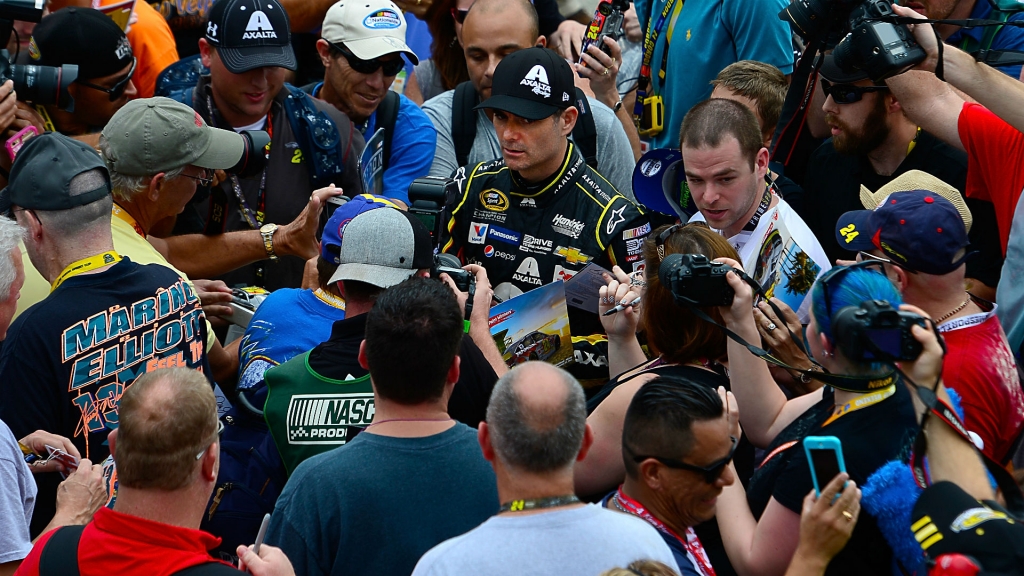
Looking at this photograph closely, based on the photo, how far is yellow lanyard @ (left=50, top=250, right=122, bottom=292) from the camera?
352cm

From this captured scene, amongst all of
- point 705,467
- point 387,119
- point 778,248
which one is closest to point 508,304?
point 778,248

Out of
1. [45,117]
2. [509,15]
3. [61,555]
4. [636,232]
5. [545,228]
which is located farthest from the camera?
[509,15]

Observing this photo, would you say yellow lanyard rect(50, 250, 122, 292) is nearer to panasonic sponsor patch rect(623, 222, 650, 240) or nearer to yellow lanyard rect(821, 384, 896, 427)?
panasonic sponsor patch rect(623, 222, 650, 240)

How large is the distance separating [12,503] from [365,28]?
347cm

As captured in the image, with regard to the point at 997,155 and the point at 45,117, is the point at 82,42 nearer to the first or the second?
the point at 45,117

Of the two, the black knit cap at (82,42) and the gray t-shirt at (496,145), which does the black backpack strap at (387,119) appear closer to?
the gray t-shirt at (496,145)

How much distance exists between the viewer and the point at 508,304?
153 inches

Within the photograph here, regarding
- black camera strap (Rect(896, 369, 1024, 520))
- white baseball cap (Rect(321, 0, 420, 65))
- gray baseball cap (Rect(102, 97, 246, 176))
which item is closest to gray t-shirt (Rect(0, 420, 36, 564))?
gray baseball cap (Rect(102, 97, 246, 176))

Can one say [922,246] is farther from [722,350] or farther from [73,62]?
[73,62]

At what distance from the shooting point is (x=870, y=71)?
3.70 m

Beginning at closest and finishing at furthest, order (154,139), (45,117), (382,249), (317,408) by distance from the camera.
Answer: (317,408)
(382,249)
(154,139)
(45,117)

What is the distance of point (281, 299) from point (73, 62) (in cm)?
201

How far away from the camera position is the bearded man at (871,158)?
14.3 feet

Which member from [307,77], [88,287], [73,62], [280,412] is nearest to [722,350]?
[280,412]
